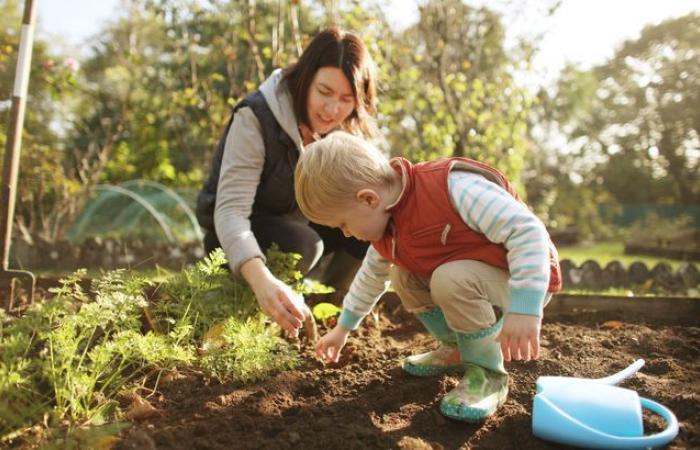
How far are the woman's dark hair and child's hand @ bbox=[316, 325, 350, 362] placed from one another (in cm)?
100

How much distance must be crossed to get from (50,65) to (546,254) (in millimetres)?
4828

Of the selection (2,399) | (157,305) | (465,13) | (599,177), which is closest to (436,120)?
(465,13)

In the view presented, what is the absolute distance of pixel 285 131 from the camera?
249 cm

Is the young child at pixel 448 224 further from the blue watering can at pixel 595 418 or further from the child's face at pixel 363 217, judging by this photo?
the blue watering can at pixel 595 418

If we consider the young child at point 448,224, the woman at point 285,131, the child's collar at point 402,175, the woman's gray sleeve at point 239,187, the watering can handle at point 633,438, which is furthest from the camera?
the woman at point 285,131

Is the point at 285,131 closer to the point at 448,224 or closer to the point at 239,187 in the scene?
the point at 239,187

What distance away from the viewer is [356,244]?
2.86 meters

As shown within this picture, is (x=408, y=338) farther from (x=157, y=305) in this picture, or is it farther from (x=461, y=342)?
(x=157, y=305)

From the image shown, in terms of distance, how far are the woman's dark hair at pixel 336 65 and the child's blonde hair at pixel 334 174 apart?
0.77m

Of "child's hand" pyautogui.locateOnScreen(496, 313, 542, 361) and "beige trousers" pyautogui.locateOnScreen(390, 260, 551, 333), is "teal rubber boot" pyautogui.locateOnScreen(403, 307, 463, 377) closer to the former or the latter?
"beige trousers" pyautogui.locateOnScreen(390, 260, 551, 333)

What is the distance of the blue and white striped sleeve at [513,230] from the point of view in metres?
1.45

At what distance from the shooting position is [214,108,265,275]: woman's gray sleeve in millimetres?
2059

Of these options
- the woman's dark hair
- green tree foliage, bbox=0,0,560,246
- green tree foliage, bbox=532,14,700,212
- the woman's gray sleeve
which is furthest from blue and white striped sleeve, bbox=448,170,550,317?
green tree foliage, bbox=532,14,700,212

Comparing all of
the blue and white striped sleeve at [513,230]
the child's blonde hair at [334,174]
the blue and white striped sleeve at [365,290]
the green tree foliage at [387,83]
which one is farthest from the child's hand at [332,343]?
the green tree foliage at [387,83]
